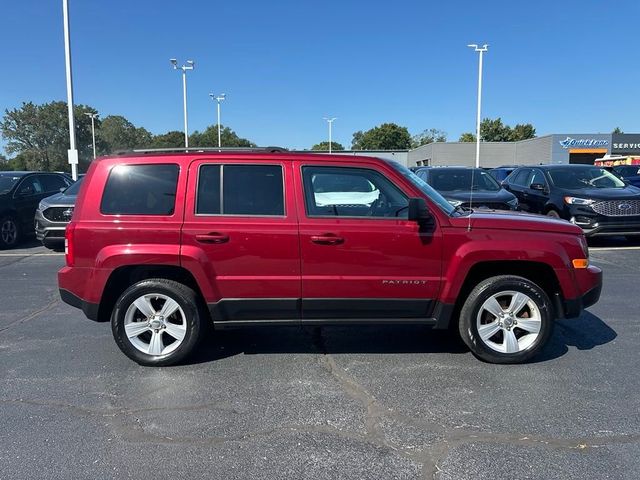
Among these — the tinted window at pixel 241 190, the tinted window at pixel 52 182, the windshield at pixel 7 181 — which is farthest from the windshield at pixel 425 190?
the tinted window at pixel 52 182

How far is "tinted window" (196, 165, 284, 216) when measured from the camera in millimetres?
4191

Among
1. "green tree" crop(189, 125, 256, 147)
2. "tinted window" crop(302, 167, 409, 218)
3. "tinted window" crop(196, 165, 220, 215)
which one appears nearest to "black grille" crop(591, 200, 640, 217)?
"tinted window" crop(302, 167, 409, 218)

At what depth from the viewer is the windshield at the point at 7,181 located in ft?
36.9

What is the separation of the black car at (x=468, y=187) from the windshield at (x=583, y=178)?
1299 millimetres

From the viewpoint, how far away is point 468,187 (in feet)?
36.7

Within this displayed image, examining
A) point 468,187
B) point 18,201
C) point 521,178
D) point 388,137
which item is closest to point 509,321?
point 468,187

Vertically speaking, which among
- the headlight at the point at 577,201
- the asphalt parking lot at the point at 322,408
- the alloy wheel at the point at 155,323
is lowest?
the asphalt parking lot at the point at 322,408

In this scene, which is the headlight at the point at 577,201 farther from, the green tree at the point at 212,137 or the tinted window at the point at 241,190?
the green tree at the point at 212,137

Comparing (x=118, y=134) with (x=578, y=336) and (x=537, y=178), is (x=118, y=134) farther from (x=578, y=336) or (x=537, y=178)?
(x=578, y=336)

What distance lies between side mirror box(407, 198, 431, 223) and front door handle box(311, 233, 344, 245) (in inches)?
23.7

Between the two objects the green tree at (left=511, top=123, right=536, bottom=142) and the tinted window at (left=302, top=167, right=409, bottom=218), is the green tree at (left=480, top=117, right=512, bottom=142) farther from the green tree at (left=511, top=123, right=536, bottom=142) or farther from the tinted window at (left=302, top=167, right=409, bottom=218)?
the tinted window at (left=302, top=167, right=409, bottom=218)

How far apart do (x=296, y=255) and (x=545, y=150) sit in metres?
57.1

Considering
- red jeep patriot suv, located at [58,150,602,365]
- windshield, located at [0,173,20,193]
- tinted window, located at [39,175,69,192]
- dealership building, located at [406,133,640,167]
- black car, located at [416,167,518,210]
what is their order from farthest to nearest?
dealership building, located at [406,133,640,167] < tinted window, located at [39,175,69,192] < windshield, located at [0,173,20,193] < black car, located at [416,167,518,210] < red jeep patriot suv, located at [58,150,602,365]

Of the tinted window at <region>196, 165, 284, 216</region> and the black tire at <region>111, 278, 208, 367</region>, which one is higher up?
the tinted window at <region>196, 165, 284, 216</region>
